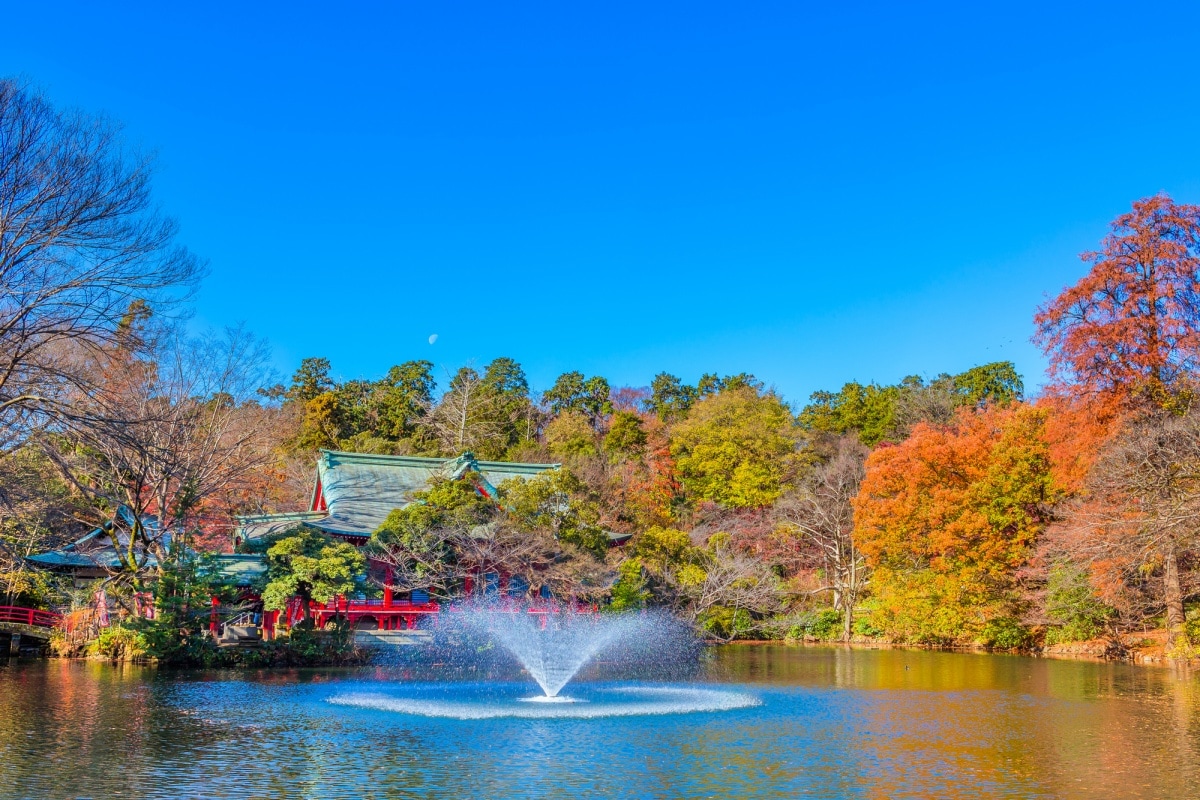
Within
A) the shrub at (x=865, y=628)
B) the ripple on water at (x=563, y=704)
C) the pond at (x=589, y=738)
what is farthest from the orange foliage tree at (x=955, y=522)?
the ripple on water at (x=563, y=704)

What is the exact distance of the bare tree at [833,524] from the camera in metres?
43.2

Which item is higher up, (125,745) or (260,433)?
(260,433)

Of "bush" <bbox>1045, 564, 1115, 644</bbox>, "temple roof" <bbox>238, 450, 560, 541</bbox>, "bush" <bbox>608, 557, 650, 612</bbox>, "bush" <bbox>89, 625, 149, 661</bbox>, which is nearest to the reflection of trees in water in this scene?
"bush" <bbox>608, 557, 650, 612</bbox>

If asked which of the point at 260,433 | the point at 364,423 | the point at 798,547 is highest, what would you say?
the point at 364,423

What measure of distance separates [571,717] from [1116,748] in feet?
27.9

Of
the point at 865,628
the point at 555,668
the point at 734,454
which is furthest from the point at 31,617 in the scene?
the point at 865,628

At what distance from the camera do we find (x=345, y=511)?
1294 inches

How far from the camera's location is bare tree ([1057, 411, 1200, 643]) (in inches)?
993

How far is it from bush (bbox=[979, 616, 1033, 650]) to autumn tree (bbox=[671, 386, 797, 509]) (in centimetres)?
1311

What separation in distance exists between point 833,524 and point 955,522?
33.7 feet

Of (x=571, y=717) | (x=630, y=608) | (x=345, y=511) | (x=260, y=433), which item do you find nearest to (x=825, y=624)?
(x=630, y=608)

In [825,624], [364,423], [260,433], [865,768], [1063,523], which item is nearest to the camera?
[865,768]

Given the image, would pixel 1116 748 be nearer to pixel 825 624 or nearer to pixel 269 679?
pixel 269 679

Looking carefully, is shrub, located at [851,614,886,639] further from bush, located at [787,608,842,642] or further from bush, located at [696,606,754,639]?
bush, located at [696,606,754,639]
